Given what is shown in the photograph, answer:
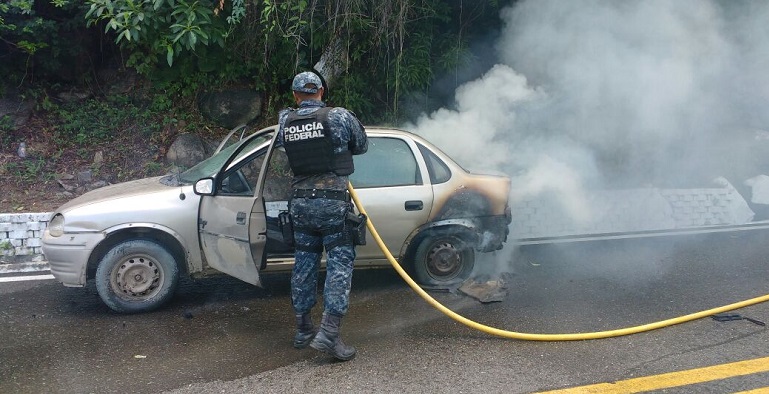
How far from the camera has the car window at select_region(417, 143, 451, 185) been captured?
5578 mm

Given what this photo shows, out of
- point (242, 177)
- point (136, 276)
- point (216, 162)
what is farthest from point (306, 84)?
point (136, 276)

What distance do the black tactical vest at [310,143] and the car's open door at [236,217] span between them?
2.82 ft

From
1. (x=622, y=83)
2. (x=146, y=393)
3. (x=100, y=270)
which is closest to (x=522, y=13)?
(x=622, y=83)

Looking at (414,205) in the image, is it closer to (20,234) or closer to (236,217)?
(236,217)

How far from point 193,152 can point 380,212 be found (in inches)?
191

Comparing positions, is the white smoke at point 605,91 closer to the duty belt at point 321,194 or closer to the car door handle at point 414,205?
the car door handle at point 414,205

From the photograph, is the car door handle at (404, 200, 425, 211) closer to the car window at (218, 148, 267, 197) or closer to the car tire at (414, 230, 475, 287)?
the car tire at (414, 230, 475, 287)

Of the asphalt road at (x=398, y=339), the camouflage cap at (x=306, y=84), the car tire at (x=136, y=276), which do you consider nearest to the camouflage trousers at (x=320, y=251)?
the asphalt road at (x=398, y=339)

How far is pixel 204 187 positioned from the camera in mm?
4906

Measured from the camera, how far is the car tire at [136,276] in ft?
16.1

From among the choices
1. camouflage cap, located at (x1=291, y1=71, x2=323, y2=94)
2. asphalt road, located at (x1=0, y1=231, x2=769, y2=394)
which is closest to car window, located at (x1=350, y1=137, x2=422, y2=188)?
asphalt road, located at (x1=0, y1=231, x2=769, y2=394)

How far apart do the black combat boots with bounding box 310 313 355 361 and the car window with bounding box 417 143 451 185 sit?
193cm

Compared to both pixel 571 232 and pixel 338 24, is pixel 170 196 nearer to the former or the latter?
pixel 338 24

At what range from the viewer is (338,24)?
27.0ft
